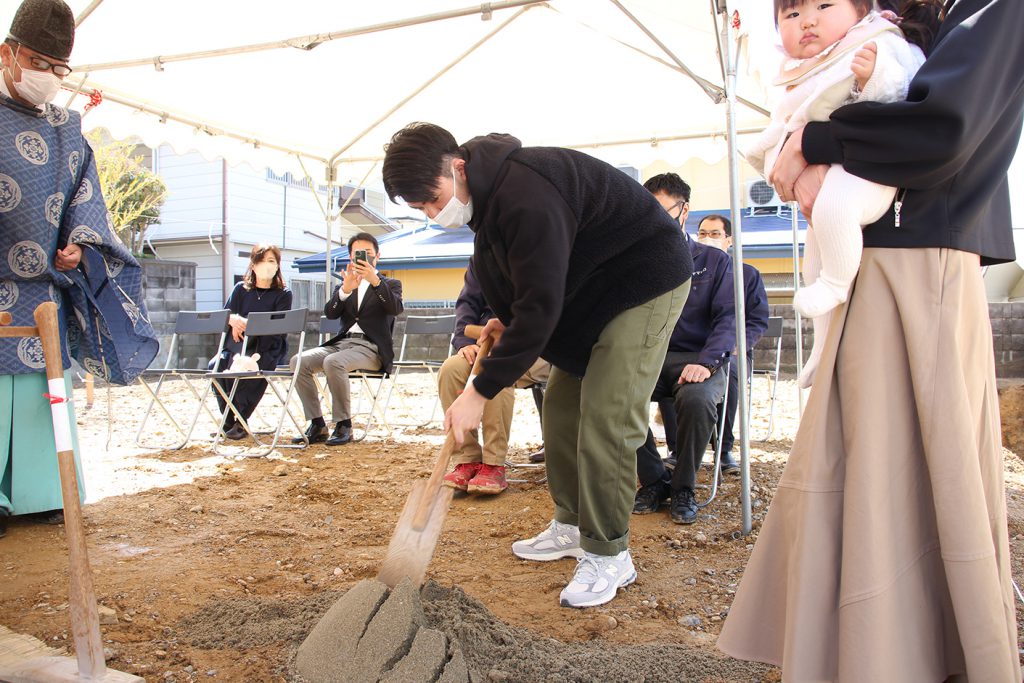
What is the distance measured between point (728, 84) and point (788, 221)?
33.4ft

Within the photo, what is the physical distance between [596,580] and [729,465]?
2144mm

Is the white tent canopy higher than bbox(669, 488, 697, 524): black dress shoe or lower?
higher

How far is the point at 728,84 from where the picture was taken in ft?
9.98

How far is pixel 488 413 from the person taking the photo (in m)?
3.84

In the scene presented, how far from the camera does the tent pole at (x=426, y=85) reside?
4.79m

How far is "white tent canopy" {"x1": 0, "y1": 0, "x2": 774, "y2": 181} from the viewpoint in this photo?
4.46m

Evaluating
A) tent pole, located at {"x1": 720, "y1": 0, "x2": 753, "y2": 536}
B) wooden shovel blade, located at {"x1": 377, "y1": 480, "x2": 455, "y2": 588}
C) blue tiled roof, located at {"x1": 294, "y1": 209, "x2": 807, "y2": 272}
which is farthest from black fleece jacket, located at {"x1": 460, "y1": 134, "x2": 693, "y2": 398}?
blue tiled roof, located at {"x1": 294, "y1": 209, "x2": 807, "y2": 272}

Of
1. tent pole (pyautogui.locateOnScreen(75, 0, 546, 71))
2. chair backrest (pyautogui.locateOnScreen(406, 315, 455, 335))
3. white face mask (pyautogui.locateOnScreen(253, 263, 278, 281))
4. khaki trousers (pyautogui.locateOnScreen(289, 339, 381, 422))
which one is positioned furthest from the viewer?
chair backrest (pyautogui.locateOnScreen(406, 315, 455, 335))

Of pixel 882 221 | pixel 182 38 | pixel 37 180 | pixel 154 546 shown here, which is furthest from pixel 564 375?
pixel 182 38

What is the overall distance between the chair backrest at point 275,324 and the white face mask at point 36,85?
2335mm

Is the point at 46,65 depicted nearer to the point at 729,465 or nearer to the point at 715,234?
the point at 715,234

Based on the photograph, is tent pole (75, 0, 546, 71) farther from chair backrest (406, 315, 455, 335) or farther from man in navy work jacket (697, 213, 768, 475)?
chair backrest (406, 315, 455, 335)

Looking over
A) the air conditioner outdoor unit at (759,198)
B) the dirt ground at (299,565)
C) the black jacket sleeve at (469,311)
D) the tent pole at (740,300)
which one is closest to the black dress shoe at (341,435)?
the dirt ground at (299,565)

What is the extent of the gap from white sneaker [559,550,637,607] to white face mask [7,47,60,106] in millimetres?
2561
